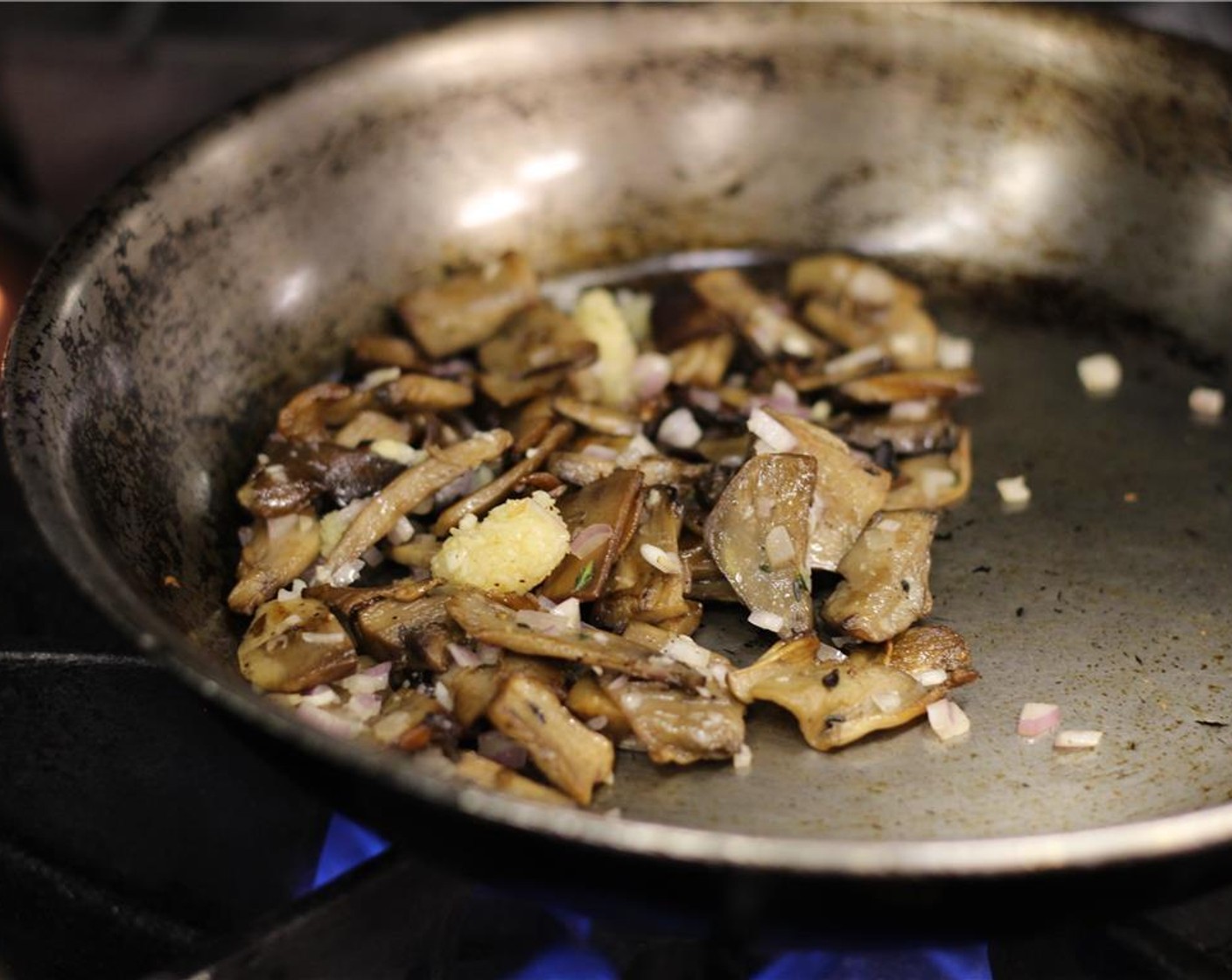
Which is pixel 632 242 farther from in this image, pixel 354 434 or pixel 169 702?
pixel 169 702

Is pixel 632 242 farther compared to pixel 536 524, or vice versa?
pixel 632 242

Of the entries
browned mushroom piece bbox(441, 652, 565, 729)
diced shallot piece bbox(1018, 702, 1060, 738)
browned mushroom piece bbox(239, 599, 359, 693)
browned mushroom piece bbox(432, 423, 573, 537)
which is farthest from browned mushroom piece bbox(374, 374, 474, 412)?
diced shallot piece bbox(1018, 702, 1060, 738)

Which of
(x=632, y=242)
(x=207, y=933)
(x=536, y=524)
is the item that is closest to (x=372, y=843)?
(x=207, y=933)

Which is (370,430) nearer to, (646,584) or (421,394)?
(421,394)

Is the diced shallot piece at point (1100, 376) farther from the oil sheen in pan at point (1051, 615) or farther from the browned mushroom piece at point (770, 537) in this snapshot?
the browned mushroom piece at point (770, 537)

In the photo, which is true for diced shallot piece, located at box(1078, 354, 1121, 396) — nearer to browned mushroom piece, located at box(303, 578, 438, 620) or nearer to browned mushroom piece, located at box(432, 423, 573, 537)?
browned mushroom piece, located at box(432, 423, 573, 537)

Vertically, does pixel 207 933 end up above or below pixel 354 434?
below

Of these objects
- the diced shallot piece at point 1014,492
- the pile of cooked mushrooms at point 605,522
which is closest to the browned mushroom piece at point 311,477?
the pile of cooked mushrooms at point 605,522
